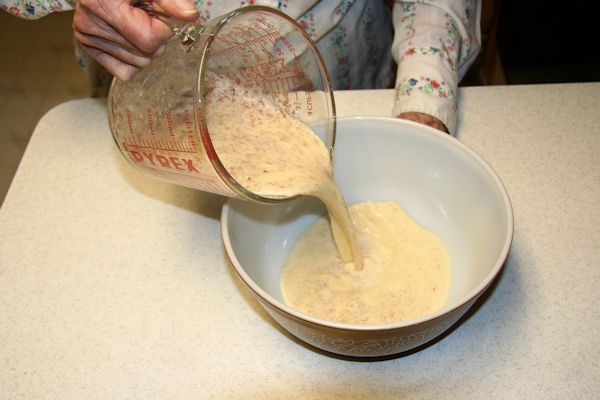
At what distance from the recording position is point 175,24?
726 mm

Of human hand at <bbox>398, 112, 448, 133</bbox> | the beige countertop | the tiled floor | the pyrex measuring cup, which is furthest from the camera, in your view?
the tiled floor

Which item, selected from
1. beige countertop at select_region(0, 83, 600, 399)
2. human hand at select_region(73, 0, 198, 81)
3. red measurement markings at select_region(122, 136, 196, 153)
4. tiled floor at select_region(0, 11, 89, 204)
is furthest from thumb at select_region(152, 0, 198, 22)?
tiled floor at select_region(0, 11, 89, 204)

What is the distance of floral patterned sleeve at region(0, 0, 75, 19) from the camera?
3.46 ft

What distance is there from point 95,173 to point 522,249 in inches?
30.1

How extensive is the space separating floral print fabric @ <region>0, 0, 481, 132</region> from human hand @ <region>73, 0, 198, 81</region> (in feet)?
1.11

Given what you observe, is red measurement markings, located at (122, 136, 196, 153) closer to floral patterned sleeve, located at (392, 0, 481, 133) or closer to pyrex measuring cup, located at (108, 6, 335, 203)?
pyrex measuring cup, located at (108, 6, 335, 203)

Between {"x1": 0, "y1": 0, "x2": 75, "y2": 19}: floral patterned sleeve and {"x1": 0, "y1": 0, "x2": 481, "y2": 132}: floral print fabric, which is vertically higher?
{"x1": 0, "y1": 0, "x2": 75, "y2": 19}: floral patterned sleeve

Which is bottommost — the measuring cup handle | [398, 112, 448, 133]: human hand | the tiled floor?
the tiled floor

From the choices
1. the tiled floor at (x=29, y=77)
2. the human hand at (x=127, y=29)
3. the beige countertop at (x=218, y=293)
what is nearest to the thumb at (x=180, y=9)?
the human hand at (x=127, y=29)

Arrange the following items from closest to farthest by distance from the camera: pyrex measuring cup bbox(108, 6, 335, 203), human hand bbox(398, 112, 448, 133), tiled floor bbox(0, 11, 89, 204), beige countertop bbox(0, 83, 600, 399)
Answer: pyrex measuring cup bbox(108, 6, 335, 203)
beige countertop bbox(0, 83, 600, 399)
human hand bbox(398, 112, 448, 133)
tiled floor bbox(0, 11, 89, 204)

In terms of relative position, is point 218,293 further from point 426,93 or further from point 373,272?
point 426,93

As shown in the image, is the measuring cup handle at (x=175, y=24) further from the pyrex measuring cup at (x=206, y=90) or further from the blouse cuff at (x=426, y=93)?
the blouse cuff at (x=426, y=93)

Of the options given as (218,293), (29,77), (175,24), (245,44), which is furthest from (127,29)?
(29,77)

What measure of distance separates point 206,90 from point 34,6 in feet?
1.64
